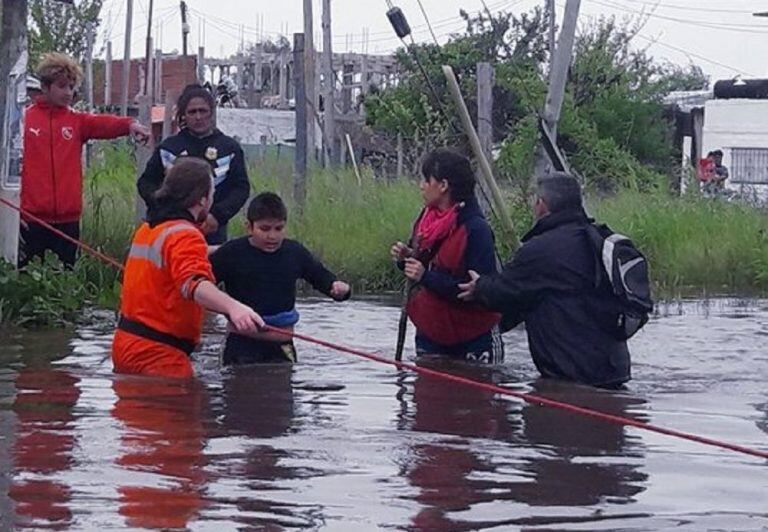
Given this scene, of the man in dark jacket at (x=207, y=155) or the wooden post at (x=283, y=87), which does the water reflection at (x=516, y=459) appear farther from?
the wooden post at (x=283, y=87)

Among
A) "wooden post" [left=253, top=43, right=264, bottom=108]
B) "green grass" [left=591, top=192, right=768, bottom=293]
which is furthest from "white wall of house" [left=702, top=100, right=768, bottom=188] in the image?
"green grass" [left=591, top=192, right=768, bottom=293]

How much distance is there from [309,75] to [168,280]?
1391 centimetres

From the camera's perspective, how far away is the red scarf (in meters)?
9.91

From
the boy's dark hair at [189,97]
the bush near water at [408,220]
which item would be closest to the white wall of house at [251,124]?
the bush near water at [408,220]

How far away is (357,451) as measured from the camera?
7.13m

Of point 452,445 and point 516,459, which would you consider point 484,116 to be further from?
point 516,459

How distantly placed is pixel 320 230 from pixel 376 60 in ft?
121

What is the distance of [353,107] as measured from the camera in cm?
4825

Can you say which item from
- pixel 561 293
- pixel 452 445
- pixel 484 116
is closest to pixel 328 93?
pixel 484 116

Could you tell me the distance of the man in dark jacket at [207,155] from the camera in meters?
10.9

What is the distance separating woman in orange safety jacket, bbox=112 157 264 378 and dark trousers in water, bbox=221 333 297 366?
812mm

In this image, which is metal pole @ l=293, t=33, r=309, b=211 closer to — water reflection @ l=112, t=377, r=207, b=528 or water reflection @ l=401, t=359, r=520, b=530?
water reflection @ l=401, t=359, r=520, b=530

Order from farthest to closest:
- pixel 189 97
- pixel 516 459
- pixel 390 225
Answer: pixel 390 225 → pixel 189 97 → pixel 516 459

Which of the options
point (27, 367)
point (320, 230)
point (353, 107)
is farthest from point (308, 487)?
point (353, 107)
